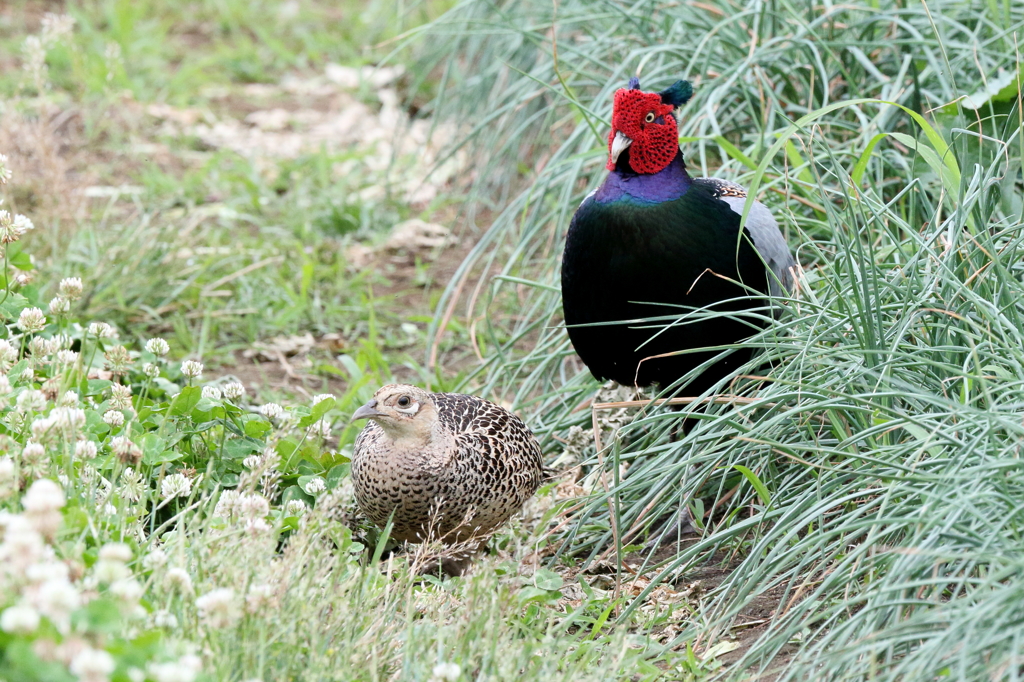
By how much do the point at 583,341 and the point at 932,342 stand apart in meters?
0.92

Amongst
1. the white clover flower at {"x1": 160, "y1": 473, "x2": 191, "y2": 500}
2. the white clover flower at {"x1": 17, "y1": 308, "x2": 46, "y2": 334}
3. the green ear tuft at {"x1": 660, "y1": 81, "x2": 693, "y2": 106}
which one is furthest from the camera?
the green ear tuft at {"x1": 660, "y1": 81, "x2": 693, "y2": 106}

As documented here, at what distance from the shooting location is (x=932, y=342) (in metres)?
2.43

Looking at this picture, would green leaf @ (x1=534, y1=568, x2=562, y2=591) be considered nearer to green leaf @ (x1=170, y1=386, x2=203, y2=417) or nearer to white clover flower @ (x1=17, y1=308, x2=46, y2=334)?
green leaf @ (x1=170, y1=386, x2=203, y2=417)

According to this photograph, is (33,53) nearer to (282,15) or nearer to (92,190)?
(92,190)

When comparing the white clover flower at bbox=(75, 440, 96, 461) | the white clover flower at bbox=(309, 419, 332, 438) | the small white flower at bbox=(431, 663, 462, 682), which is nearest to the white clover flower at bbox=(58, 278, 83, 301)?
the white clover flower at bbox=(75, 440, 96, 461)

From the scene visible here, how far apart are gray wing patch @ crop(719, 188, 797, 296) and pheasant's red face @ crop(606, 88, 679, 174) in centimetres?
23

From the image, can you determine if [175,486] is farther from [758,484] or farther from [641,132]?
Result: [641,132]

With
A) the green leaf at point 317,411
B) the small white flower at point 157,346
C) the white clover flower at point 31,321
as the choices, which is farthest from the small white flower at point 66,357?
the green leaf at point 317,411

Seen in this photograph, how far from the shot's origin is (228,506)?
7.60ft

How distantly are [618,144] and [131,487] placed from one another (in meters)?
1.50

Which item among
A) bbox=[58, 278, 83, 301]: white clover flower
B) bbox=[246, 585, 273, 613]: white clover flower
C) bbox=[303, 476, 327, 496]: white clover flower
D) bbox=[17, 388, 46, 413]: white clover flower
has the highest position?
bbox=[58, 278, 83, 301]: white clover flower

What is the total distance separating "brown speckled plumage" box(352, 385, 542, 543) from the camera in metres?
2.58

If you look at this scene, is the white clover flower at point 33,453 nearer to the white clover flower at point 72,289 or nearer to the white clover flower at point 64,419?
the white clover flower at point 64,419

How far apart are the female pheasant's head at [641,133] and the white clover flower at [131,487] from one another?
56.6 inches
